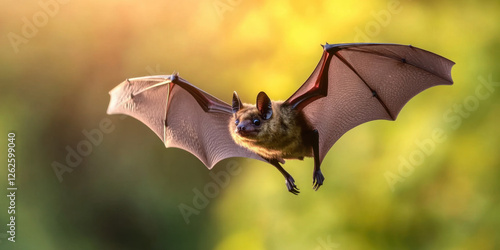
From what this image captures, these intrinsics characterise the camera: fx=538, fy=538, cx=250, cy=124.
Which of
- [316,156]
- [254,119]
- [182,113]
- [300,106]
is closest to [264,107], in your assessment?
[254,119]

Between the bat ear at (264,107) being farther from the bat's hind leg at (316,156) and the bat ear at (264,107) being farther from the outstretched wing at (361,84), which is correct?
the bat's hind leg at (316,156)

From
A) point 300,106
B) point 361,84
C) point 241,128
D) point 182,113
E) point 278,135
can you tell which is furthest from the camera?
point 182,113

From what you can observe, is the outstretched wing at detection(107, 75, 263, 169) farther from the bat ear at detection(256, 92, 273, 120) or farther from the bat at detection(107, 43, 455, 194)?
the bat ear at detection(256, 92, 273, 120)

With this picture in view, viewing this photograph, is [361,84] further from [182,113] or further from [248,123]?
[182,113]

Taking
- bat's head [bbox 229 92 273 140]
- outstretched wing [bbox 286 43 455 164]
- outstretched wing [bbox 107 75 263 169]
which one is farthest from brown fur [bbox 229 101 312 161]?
outstretched wing [bbox 107 75 263 169]

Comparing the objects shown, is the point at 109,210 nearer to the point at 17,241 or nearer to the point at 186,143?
the point at 17,241

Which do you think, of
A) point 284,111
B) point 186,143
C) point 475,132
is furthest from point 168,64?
point 284,111

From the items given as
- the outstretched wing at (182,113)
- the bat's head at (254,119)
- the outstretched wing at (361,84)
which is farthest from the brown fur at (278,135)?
the outstretched wing at (182,113)
